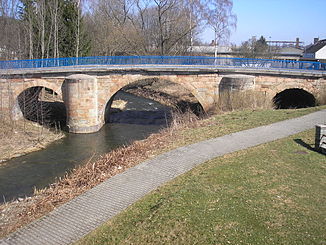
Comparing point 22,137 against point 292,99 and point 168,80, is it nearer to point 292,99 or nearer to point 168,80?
point 168,80

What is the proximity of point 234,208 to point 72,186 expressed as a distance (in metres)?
5.42

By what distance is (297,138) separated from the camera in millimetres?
13008

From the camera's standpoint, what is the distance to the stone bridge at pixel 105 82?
21750mm

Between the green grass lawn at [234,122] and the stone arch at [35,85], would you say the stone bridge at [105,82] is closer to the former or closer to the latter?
the stone arch at [35,85]

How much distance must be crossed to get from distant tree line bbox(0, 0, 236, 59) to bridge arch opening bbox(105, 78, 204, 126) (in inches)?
165

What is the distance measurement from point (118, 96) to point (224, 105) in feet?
56.5

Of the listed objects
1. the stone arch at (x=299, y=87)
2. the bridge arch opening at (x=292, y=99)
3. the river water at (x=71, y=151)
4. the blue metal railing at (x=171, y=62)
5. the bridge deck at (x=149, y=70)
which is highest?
the blue metal railing at (x=171, y=62)

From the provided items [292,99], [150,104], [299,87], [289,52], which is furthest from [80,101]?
[289,52]

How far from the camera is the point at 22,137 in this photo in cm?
2098

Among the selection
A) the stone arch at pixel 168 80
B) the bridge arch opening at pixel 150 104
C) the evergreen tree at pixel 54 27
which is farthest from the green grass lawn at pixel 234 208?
the evergreen tree at pixel 54 27

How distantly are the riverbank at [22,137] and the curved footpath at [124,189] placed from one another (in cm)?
1025

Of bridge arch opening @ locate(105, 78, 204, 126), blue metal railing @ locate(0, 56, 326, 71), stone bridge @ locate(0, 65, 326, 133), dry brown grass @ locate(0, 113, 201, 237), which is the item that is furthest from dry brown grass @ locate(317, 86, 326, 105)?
dry brown grass @ locate(0, 113, 201, 237)

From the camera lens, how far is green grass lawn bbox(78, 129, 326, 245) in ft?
22.7

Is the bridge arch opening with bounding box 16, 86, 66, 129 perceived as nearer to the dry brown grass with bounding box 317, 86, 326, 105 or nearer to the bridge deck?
the bridge deck
